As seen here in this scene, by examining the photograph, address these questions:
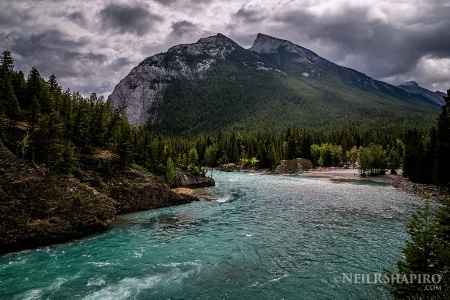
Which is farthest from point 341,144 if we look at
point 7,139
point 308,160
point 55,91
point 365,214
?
point 7,139

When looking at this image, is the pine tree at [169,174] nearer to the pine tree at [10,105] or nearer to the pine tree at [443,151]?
the pine tree at [10,105]

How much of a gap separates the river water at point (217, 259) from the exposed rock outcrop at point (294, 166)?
98.6 metres

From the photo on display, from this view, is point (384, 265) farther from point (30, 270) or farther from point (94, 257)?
point (30, 270)

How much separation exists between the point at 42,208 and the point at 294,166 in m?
133

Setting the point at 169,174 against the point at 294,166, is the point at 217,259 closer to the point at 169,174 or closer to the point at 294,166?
the point at 169,174

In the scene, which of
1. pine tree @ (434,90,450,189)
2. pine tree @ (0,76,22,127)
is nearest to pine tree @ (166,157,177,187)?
pine tree @ (0,76,22,127)

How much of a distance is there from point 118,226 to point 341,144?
166 metres

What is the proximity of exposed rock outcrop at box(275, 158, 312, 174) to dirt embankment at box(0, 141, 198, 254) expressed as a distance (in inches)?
4350

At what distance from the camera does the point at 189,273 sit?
80.5 feet

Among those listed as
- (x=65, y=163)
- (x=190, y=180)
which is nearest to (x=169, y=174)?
(x=190, y=180)

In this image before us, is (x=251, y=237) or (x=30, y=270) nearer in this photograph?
(x=30, y=270)

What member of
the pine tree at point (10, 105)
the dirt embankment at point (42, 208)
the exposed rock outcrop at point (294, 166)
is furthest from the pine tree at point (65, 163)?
the exposed rock outcrop at point (294, 166)

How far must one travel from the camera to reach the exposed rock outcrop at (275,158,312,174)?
147 metres

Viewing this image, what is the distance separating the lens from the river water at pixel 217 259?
2142 cm
